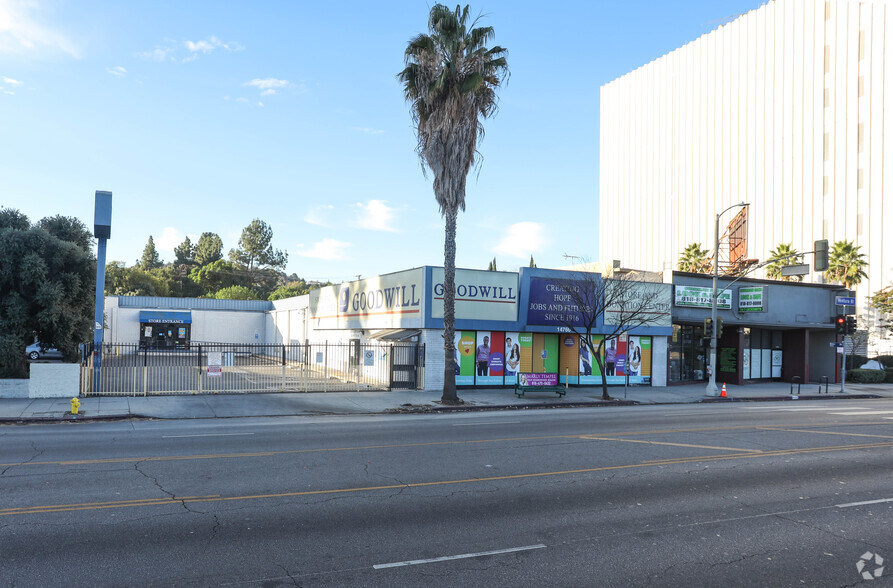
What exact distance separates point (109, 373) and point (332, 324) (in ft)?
50.8

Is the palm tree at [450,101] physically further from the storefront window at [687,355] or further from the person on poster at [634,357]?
the storefront window at [687,355]

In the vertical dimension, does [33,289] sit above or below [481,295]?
below

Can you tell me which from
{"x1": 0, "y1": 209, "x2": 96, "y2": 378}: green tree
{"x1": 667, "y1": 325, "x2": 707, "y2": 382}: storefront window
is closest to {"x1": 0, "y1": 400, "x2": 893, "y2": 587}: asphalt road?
{"x1": 0, "y1": 209, "x2": 96, "y2": 378}: green tree

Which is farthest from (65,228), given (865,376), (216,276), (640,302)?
(216,276)

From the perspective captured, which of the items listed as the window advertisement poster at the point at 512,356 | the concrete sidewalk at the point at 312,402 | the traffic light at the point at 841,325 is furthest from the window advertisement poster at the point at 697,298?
the window advertisement poster at the point at 512,356

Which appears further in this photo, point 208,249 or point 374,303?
point 208,249

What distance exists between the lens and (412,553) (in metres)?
6.72

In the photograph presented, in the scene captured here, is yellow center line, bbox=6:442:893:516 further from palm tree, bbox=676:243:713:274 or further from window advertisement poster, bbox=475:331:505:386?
palm tree, bbox=676:243:713:274

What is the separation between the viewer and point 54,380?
20953 mm

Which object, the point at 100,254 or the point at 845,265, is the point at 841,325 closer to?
the point at 845,265

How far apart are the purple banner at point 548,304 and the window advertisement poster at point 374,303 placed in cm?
553

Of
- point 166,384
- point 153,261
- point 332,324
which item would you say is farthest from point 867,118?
point 153,261

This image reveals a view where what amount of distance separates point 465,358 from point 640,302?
33.2 ft

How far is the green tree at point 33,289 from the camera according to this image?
22.0 metres
